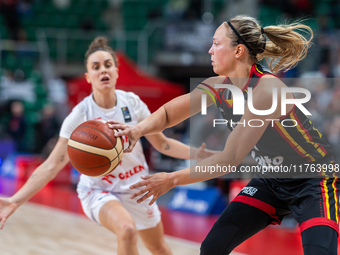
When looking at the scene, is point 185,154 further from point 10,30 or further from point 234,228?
point 10,30

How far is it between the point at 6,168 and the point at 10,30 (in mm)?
4869

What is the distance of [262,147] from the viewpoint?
2.61 m

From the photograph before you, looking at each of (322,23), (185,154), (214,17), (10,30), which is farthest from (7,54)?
(185,154)

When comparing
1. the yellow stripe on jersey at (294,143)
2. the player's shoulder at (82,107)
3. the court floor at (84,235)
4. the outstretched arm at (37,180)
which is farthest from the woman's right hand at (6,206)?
the yellow stripe on jersey at (294,143)

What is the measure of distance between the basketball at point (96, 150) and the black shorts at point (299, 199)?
35.0 inches

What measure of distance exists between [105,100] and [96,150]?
92 cm

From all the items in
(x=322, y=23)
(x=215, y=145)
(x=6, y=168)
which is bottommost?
(x=6, y=168)

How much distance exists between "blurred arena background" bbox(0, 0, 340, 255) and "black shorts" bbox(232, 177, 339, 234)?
2520 millimetres

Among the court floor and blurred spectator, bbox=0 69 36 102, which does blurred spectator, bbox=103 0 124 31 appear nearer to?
blurred spectator, bbox=0 69 36 102

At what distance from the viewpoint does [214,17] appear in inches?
465

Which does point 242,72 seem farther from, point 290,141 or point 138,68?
point 138,68

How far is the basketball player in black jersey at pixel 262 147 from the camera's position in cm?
230

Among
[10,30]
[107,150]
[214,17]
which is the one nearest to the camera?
[107,150]

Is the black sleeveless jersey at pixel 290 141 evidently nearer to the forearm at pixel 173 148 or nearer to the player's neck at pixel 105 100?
the forearm at pixel 173 148
